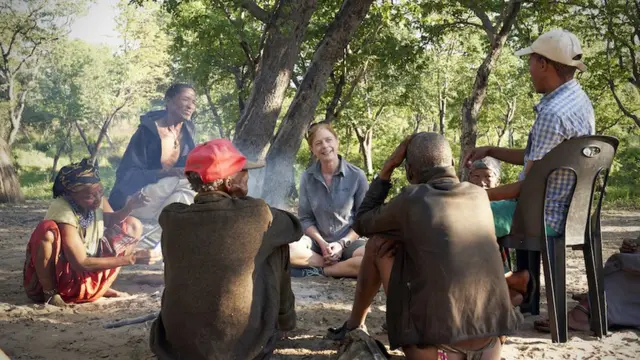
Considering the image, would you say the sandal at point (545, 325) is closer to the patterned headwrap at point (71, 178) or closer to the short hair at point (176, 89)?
the patterned headwrap at point (71, 178)

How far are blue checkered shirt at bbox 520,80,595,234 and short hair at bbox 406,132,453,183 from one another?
35.4 inches

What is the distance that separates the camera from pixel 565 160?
309 cm

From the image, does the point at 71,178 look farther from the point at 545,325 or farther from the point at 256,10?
the point at 256,10

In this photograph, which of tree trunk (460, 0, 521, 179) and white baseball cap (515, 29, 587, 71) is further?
tree trunk (460, 0, 521, 179)

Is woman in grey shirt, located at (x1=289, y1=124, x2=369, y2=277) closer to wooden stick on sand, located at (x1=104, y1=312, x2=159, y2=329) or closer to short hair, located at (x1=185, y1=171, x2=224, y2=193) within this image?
wooden stick on sand, located at (x1=104, y1=312, x2=159, y2=329)

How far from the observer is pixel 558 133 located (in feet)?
10.3

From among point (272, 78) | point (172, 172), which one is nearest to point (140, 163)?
point (172, 172)

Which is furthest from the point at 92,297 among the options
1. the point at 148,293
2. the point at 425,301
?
the point at 425,301

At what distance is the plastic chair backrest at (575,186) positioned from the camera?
309 cm

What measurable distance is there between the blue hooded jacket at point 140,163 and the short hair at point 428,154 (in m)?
3.24

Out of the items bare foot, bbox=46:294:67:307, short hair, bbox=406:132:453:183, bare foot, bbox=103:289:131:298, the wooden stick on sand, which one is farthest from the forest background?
short hair, bbox=406:132:453:183

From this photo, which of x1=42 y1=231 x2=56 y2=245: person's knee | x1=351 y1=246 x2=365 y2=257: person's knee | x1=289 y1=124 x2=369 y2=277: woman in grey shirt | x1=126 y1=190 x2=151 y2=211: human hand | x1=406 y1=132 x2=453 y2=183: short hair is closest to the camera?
x1=406 y1=132 x2=453 y2=183: short hair

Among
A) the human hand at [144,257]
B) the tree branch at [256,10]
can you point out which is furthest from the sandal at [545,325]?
the tree branch at [256,10]

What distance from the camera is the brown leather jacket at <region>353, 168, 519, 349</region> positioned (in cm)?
238
